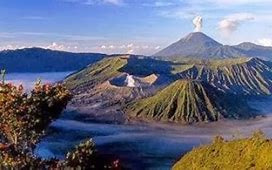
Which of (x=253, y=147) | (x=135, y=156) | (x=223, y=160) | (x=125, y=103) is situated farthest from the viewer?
(x=125, y=103)

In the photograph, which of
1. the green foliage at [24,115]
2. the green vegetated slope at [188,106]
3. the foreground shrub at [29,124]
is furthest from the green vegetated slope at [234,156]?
the green vegetated slope at [188,106]

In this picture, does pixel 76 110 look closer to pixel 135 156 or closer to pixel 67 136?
pixel 67 136

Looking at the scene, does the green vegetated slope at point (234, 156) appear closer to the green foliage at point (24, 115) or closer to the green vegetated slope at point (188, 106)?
the green foliage at point (24, 115)

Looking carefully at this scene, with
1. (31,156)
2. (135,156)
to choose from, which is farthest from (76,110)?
(31,156)

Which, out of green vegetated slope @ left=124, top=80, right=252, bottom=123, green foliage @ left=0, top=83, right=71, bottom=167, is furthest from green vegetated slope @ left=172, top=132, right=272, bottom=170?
green vegetated slope @ left=124, top=80, right=252, bottom=123

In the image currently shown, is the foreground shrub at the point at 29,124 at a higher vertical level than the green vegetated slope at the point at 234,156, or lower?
higher

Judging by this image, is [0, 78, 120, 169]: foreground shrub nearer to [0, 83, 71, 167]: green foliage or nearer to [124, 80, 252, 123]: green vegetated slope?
[0, 83, 71, 167]: green foliage
